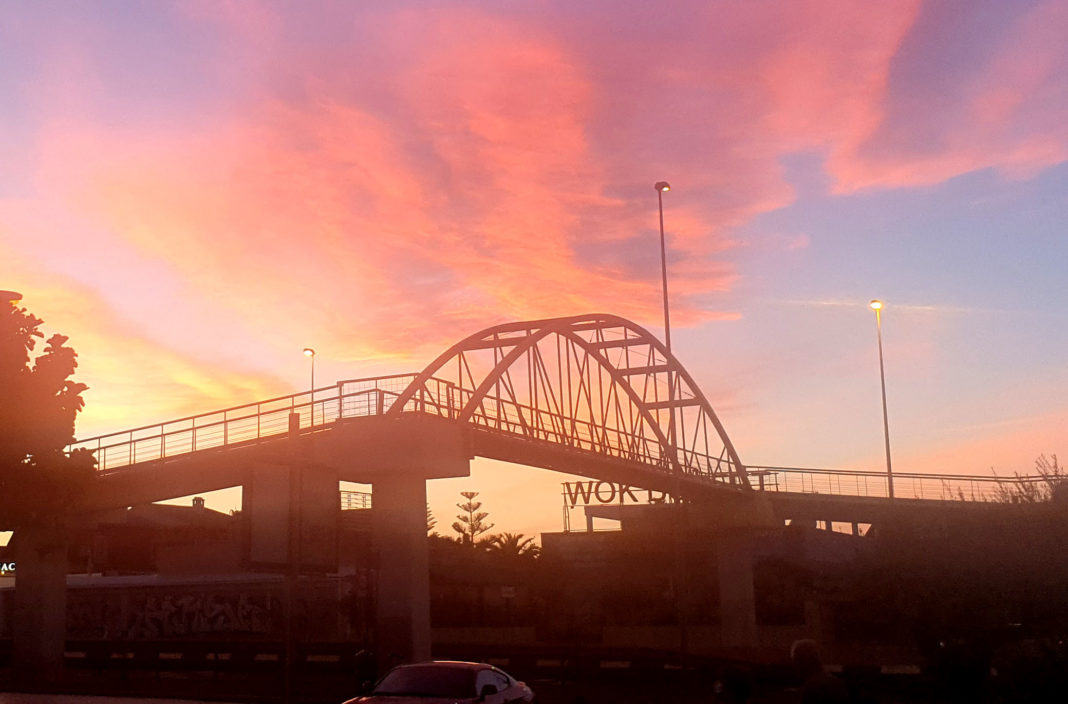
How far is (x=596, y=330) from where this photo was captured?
236 ft

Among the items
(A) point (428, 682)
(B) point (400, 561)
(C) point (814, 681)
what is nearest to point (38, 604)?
(B) point (400, 561)

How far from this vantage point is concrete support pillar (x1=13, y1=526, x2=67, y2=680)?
47469mm

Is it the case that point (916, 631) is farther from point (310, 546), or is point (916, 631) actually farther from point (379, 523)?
point (310, 546)

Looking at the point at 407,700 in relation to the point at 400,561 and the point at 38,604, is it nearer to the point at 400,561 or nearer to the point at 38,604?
the point at 400,561

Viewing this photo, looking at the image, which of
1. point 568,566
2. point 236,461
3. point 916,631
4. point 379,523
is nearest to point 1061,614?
point 916,631

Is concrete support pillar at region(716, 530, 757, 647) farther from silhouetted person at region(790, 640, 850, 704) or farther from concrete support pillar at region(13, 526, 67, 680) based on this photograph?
silhouetted person at region(790, 640, 850, 704)

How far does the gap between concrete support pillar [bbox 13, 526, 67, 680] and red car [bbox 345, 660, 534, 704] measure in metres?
31.9

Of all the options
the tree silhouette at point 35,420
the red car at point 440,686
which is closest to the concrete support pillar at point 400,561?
the tree silhouette at point 35,420

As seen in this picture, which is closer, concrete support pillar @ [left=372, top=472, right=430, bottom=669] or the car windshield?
the car windshield

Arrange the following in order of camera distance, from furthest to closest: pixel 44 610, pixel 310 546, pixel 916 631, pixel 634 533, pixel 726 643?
pixel 634 533
pixel 726 643
pixel 916 631
pixel 44 610
pixel 310 546

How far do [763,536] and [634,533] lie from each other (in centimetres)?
930

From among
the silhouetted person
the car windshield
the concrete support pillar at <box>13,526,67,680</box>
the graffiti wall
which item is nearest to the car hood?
the car windshield

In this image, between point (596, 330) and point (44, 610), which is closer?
point (44, 610)

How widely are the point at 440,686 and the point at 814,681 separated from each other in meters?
10.2
